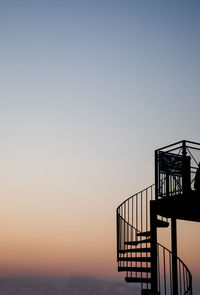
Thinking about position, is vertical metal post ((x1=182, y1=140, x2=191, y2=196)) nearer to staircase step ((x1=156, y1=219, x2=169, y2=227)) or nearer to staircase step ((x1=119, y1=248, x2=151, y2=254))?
staircase step ((x1=156, y1=219, x2=169, y2=227))

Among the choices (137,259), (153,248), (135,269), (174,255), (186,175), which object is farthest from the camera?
(137,259)

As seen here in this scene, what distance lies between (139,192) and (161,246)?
7.88 ft

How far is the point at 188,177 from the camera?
12.7 metres

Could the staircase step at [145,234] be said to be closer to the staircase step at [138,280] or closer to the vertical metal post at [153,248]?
the vertical metal post at [153,248]

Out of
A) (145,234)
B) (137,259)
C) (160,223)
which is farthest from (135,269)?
(160,223)

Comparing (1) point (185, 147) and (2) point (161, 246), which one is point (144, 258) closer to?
(2) point (161, 246)

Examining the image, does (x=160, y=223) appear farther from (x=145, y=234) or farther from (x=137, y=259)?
(x=137, y=259)

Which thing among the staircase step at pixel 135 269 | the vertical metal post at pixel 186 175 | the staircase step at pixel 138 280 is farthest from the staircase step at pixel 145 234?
the vertical metal post at pixel 186 175

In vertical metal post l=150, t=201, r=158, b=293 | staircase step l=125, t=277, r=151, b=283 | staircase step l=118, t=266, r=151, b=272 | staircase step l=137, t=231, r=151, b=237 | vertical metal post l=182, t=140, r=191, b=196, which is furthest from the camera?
staircase step l=137, t=231, r=151, b=237

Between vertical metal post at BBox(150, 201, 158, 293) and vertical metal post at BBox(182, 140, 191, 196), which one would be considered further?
vertical metal post at BBox(150, 201, 158, 293)

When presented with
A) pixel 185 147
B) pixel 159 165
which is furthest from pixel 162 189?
pixel 185 147

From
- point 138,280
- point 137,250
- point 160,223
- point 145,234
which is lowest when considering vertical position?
point 138,280

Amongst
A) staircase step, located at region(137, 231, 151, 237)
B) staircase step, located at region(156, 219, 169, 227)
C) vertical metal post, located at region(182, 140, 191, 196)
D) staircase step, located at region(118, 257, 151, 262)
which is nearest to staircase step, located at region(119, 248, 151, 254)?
staircase step, located at region(118, 257, 151, 262)

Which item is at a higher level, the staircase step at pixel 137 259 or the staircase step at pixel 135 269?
the staircase step at pixel 137 259
